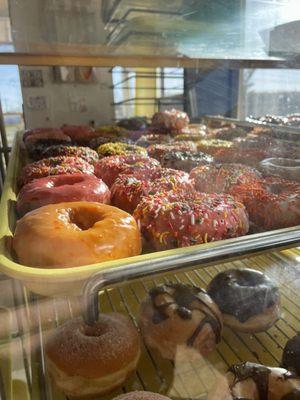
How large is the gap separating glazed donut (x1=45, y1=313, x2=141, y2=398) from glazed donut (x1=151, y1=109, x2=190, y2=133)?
1.81 metres

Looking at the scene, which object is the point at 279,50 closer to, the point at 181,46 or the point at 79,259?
the point at 181,46

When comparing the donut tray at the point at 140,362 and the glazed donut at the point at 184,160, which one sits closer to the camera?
the donut tray at the point at 140,362

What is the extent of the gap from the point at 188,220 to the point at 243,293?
1.18 ft

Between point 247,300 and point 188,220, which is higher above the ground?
point 188,220

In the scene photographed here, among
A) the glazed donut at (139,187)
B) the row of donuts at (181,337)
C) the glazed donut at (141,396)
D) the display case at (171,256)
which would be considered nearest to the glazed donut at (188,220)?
the display case at (171,256)

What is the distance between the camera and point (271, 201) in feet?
3.59

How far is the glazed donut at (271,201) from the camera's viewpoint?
1.05 metres

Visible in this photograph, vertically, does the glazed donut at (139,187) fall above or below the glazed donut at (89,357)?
above

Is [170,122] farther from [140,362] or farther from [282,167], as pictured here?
[140,362]

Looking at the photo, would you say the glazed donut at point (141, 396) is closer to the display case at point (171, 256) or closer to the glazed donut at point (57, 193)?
the display case at point (171, 256)

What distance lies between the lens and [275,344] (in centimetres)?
110

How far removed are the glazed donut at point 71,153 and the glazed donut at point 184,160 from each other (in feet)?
1.12

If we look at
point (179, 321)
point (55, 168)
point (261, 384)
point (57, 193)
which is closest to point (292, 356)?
point (261, 384)

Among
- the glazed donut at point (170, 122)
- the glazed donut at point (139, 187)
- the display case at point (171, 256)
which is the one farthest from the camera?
the glazed donut at point (170, 122)
